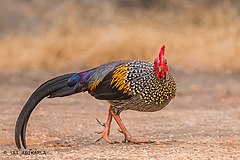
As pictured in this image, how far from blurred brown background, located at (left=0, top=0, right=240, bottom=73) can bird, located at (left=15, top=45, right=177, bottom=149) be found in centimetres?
1008

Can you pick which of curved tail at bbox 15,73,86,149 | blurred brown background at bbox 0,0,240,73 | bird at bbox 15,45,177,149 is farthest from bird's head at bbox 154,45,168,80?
blurred brown background at bbox 0,0,240,73

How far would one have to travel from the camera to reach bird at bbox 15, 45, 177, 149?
7555 mm

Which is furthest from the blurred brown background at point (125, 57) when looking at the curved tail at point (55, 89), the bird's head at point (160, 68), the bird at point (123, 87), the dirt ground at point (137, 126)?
the bird's head at point (160, 68)

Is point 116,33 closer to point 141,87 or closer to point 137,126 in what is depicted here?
point 137,126

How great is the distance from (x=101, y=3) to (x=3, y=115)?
40.3ft

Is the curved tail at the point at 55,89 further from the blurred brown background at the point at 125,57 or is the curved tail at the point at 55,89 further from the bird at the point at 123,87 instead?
the blurred brown background at the point at 125,57

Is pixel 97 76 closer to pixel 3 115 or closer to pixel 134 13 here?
pixel 3 115

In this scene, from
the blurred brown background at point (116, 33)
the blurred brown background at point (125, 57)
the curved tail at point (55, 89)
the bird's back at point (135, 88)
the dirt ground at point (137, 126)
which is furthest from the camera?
the blurred brown background at point (116, 33)

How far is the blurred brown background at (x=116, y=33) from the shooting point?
60.4 ft

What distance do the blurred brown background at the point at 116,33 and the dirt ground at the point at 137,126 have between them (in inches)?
102

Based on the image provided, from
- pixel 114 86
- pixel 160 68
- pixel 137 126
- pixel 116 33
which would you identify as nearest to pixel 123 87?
pixel 114 86

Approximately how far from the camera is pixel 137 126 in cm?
1006

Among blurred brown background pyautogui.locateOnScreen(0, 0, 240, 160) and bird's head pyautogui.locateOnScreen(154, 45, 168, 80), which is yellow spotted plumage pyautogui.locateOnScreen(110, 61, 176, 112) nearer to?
bird's head pyautogui.locateOnScreen(154, 45, 168, 80)

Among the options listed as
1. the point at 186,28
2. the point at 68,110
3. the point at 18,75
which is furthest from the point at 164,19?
the point at 68,110
